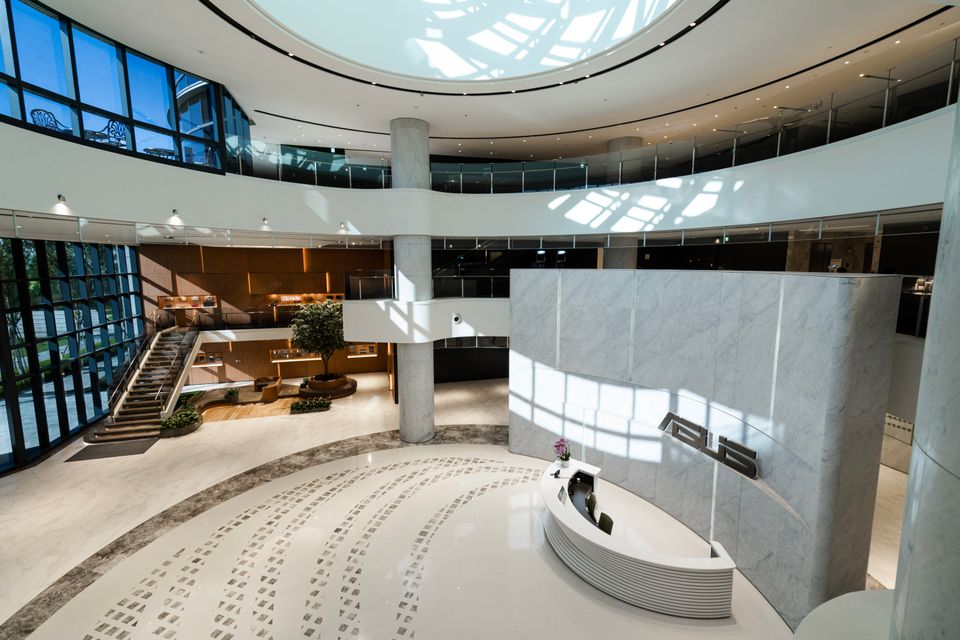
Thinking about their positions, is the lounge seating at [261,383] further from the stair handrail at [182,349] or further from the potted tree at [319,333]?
the stair handrail at [182,349]

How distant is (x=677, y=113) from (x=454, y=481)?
38.3ft

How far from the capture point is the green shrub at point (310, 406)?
1595cm

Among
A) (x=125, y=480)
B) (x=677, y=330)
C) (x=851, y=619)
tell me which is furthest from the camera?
(x=125, y=480)

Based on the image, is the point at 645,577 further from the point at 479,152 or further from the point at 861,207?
the point at 479,152

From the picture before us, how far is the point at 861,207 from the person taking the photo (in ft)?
23.3

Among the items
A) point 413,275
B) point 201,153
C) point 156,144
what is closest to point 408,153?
point 413,275

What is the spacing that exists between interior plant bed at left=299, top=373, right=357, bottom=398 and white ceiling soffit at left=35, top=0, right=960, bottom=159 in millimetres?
9643

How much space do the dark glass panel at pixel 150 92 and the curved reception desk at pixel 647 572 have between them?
11912 mm

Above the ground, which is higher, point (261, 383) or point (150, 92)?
point (150, 92)

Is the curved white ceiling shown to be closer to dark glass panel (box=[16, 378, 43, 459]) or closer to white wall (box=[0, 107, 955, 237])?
white wall (box=[0, 107, 955, 237])

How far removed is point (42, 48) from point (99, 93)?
0.96 metres

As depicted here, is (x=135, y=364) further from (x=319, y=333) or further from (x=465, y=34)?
(x=465, y=34)

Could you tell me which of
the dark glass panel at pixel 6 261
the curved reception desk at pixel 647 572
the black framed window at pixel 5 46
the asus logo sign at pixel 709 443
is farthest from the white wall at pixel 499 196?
the curved reception desk at pixel 647 572

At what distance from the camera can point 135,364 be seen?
15.6m
